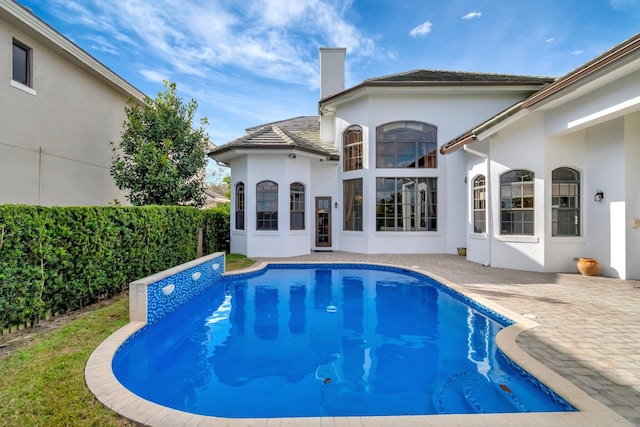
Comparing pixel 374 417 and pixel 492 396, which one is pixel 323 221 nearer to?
pixel 492 396

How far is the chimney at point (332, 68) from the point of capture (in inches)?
718

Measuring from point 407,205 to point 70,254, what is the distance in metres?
12.9

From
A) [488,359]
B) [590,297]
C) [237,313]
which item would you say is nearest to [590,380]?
[488,359]

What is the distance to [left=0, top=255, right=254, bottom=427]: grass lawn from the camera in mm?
2975

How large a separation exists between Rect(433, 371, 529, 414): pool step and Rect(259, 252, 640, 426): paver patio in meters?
0.76

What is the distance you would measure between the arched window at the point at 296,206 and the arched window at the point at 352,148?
2.95 metres

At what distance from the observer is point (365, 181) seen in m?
14.8

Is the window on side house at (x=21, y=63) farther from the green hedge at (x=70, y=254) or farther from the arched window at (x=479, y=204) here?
the arched window at (x=479, y=204)

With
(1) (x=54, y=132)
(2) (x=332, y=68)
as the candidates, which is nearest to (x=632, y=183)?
(2) (x=332, y=68)

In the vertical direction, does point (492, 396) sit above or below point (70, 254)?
below

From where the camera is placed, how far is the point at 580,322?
563 cm

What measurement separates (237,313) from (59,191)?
30.5ft

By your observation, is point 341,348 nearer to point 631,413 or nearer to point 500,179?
point 631,413

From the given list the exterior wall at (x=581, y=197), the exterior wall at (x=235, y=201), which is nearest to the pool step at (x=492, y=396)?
the exterior wall at (x=581, y=197)
